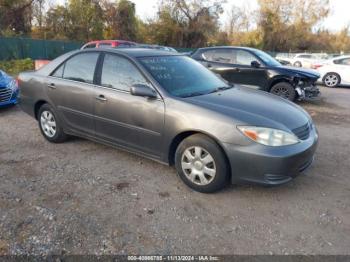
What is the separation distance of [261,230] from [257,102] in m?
1.57

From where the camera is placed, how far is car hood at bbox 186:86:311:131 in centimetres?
329

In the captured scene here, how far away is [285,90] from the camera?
8578mm

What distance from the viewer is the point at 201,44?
125 ft

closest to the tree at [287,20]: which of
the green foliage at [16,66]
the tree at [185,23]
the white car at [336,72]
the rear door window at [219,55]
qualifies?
the tree at [185,23]

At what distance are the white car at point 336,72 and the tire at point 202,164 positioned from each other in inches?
468

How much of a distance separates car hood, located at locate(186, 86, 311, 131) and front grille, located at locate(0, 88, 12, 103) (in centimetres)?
526

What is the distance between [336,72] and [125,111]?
12.2 meters

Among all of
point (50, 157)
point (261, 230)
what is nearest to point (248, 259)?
point (261, 230)

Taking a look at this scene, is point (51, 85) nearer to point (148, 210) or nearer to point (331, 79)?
point (148, 210)

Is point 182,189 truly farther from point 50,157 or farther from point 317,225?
point 50,157

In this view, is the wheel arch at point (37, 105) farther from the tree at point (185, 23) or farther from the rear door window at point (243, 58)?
the tree at point (185, 23)

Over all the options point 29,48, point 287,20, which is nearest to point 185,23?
point 287,20

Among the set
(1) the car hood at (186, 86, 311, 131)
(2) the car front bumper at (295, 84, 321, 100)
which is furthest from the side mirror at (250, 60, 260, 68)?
(1) the car hood at (186, 86, 311, 131)

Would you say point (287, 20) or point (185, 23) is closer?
point (185, 23)
